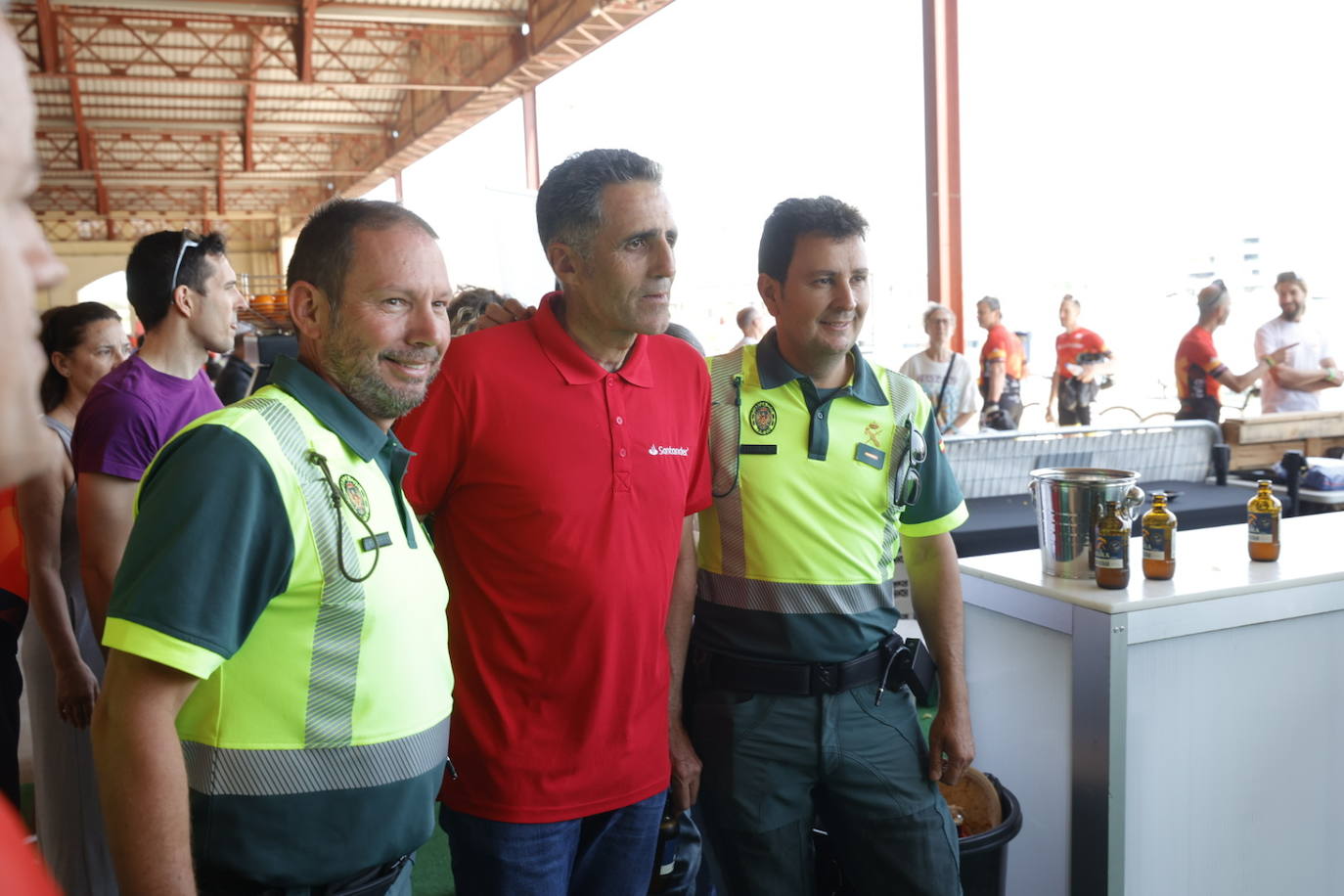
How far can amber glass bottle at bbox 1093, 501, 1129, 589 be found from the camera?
236 cm

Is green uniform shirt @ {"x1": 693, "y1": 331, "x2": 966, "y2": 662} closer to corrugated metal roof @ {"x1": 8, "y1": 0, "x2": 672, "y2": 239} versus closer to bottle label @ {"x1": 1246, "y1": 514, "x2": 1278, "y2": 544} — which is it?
bottle label @ {"x1": 1246, "y1": 514, "x2": 1278, "y2": 544}

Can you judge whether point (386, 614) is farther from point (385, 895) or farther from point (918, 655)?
point (918, 655)

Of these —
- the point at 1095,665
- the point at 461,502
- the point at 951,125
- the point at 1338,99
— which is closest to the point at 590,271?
the point at 461,502

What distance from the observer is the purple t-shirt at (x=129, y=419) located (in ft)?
7.53

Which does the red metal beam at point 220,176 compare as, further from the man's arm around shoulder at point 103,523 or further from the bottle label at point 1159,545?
the bottle label at point 1159,545

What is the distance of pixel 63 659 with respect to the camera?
2.53 meters

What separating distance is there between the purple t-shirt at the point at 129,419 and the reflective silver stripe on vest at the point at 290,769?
1.32 m

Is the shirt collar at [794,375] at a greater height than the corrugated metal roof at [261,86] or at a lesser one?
lesser

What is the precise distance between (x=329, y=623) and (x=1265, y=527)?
2.39 meters

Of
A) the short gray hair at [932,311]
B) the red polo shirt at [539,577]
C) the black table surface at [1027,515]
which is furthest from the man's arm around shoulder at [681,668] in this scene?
the short gray hair at [932,311]

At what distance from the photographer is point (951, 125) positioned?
7.91 meters

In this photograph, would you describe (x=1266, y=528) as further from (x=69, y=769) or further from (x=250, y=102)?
(x=250, y=102)

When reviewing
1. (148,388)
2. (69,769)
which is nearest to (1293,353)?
(148,388)

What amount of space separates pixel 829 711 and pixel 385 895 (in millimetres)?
919
